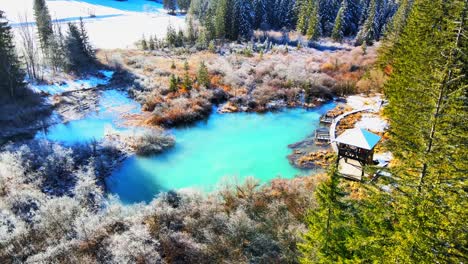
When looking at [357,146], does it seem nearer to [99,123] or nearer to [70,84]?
[99,123]

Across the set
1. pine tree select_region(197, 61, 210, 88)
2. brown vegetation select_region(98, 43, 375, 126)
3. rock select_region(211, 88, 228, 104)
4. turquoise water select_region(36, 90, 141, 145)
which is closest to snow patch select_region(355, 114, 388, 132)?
brown vegetation select_region(98, 43, 375, 126)

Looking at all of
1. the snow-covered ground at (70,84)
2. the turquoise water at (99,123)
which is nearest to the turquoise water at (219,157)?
the turquoise water at (99,123)

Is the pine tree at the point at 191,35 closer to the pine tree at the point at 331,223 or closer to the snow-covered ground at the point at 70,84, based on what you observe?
the snow-covered ground at the point at 70,84

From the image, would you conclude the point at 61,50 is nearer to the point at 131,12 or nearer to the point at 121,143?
the point at 121,143

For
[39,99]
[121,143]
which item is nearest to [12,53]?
[39,99]

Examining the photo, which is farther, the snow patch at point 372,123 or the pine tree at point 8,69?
the pine tree at point 8,69

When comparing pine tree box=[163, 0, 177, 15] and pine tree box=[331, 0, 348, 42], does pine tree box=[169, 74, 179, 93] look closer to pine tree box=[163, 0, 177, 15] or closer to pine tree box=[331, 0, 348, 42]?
pine tree box=[331, 0, 348, 42]
